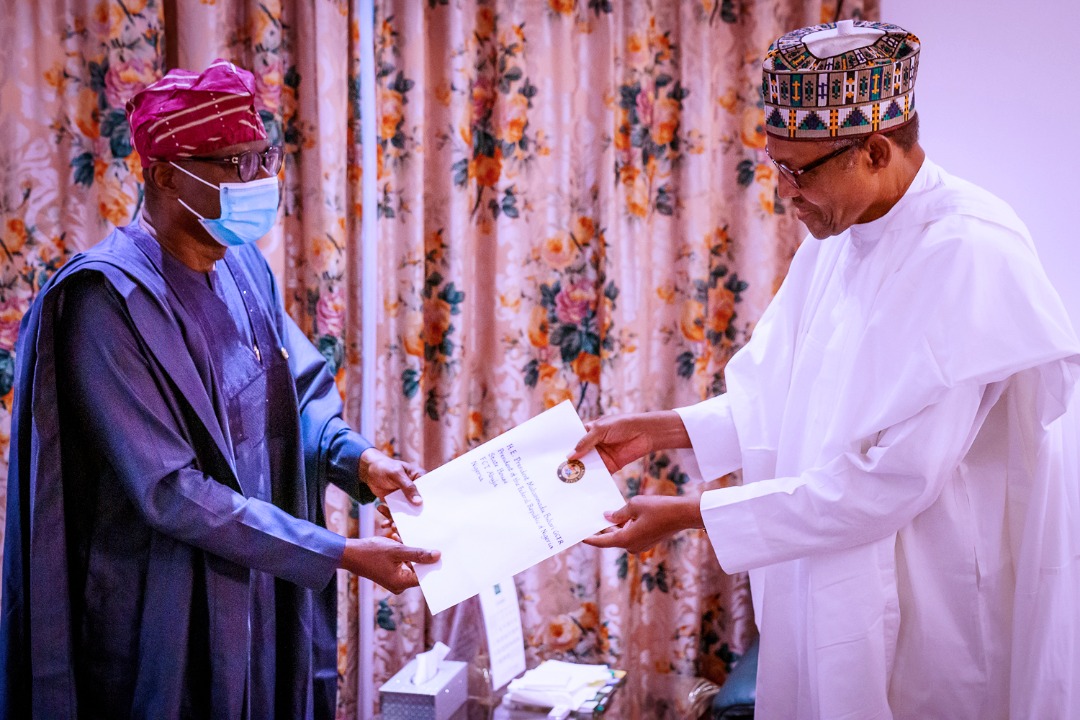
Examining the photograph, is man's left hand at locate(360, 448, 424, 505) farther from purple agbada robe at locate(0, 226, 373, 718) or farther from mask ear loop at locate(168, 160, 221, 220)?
mask ear loop at locate(168, 160, 221, 220)

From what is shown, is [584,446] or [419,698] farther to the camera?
[419,698]

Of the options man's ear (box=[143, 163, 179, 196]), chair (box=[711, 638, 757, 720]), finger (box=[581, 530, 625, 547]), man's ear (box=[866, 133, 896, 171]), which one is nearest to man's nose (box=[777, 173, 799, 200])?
man's ear (box=[866, 133, 896, 171])

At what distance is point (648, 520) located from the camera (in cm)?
175

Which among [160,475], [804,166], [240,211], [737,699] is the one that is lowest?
[737,699]

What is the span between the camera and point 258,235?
5.87ft

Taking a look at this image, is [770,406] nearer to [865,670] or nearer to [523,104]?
[865,670]

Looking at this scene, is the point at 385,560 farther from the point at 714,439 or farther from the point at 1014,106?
the point at 1014,106

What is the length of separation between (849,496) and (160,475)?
3.58ft

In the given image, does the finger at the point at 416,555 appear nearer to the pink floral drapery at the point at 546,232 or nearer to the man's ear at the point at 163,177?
the man's ear at the point at 163,177

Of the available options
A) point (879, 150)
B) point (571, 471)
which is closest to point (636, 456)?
point (571, 471)

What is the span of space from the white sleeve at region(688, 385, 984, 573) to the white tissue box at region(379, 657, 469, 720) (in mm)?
1078

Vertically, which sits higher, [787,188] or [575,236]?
[787,188]

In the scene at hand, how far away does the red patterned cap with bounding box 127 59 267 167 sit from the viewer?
5.52 feet

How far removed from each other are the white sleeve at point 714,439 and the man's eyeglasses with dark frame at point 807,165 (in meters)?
0.54
